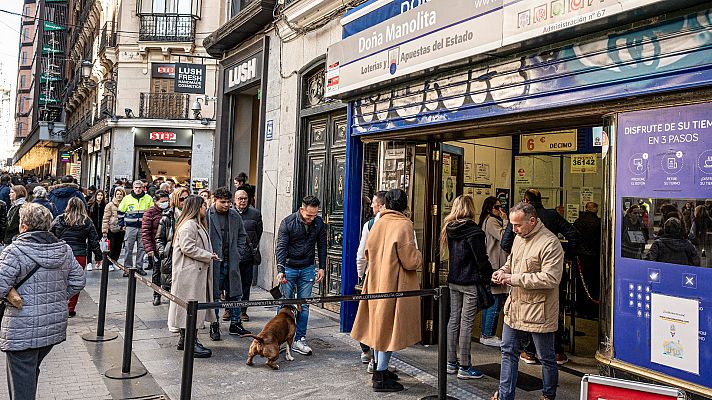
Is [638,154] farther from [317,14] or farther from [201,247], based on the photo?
[317,14]

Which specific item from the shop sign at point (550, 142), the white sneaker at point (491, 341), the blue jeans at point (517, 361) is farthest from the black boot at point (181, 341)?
the shop sign at point (550, 142)

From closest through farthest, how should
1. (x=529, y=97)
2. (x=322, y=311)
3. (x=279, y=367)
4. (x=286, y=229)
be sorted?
(x=529, y=97), (x=279, y=367), (x=286, y=229), (x=322, y=311)

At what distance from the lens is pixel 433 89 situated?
6.40 metres

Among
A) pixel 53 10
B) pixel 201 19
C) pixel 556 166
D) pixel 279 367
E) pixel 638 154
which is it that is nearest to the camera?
pixel 638 154

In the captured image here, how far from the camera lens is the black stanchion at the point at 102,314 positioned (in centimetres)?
705

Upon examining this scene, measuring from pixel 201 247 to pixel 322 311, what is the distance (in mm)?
3013

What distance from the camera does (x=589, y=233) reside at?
7.99 metres

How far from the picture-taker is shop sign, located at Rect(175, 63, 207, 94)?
50.7 ft

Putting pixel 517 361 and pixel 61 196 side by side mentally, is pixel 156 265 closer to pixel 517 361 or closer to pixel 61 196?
pixel 61 196

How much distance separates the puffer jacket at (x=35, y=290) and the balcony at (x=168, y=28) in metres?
23.7

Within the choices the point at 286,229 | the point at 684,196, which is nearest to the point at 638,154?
the point at 684,196

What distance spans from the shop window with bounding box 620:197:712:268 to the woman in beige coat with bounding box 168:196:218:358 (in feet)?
13.9

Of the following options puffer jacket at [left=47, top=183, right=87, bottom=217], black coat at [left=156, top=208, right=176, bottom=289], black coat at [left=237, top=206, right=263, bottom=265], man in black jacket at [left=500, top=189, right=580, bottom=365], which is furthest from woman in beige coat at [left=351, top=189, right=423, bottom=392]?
puffer jacket at [left=47, top=183, right=87, bottom=217]

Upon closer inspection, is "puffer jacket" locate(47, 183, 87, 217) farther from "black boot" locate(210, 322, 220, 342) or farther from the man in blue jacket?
"black boot" locate(210, 322, 220, 342)
